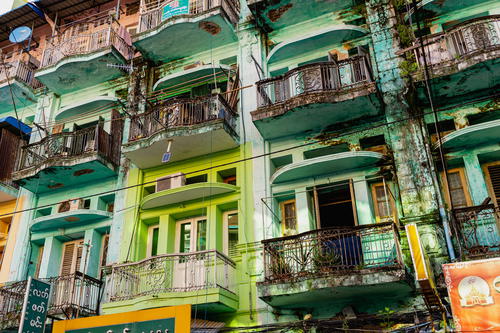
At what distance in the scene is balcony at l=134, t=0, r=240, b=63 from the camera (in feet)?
57.4

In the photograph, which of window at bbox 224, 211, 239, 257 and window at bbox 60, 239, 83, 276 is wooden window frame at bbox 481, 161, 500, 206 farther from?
window at bbox 60, 239, 83, 276

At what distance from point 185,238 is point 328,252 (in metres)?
5.27

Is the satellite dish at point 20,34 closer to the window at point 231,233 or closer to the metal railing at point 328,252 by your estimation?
the window at point 231,233

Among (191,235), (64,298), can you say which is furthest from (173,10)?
(64,298)

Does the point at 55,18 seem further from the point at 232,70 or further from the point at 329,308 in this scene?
the point at 329,308

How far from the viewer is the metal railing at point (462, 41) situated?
43.7 ft

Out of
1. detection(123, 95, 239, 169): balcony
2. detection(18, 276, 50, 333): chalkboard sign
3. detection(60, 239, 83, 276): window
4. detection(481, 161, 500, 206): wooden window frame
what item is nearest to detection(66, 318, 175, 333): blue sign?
detection(18, 276, 50, 333): chalkboard sign

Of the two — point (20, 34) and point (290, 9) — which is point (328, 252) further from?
point (20, 34)

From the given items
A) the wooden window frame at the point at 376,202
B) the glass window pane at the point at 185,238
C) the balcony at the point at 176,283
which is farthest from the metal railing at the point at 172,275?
the wooden window frame at the point at 376,202

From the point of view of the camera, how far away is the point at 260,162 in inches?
611

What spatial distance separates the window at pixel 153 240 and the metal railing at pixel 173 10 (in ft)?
23.3

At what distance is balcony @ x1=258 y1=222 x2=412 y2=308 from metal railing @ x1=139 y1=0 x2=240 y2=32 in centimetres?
891

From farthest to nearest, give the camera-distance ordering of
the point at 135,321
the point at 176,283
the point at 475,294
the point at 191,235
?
the point at 191,235, the point at 176,283, the point at 135,321, the point at 475,294

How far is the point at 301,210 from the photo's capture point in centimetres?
1430
